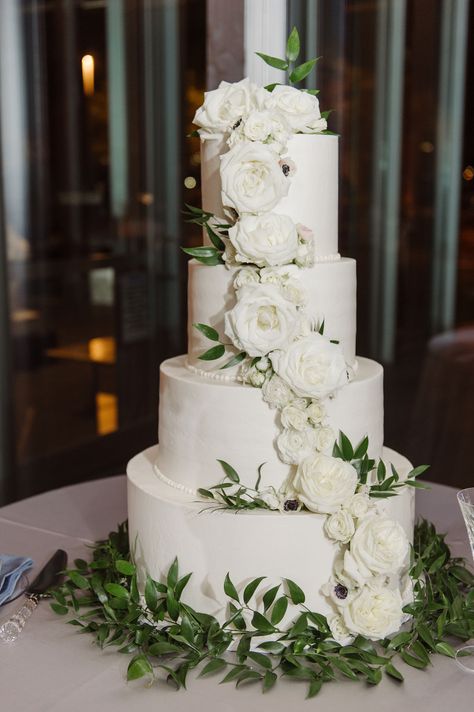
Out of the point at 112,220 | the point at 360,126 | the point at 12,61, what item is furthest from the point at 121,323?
the point at 360,126

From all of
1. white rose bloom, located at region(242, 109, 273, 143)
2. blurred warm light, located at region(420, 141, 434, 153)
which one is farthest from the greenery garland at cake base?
blurred warm light, located at region(420, 141, 434, 153)

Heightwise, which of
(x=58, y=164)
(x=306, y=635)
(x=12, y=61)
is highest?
(x=12, y=61)

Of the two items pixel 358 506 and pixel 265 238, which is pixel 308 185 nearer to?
pixel 265 238

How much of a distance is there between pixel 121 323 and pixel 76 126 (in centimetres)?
116

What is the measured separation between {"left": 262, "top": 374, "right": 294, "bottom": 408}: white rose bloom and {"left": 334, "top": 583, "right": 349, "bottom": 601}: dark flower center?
13.1 inches

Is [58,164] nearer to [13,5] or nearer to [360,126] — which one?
[13,5]

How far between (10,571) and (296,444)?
67 centimetres

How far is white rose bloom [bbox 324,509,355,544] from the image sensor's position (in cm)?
154

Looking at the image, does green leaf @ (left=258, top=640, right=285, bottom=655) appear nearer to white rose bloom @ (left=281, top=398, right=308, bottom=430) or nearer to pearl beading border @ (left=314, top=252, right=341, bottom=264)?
white rose bloom @ (left=281, top=398, right=308, bottom=430)

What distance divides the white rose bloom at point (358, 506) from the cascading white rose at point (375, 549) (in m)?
0.01

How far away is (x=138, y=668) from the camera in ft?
4.78

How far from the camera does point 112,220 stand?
502 centimetres

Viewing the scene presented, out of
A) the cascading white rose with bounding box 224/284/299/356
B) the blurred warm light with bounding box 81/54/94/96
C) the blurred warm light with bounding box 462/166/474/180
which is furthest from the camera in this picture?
the blurred warm light with bounding box 462/166/474/180

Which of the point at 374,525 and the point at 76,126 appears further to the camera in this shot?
the point at 76,126
